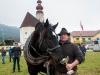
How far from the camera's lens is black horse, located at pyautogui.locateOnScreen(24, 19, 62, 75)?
4090 mm

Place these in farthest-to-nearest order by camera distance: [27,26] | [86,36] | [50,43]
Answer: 1. [86,36]
2. [27,26]
3. [50,43]

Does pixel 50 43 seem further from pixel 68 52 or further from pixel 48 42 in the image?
pixel 68 52

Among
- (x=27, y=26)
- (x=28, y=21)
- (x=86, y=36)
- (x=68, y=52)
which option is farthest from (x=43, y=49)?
(x=86, y=36)

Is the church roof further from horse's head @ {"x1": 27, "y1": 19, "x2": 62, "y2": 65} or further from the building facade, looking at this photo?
horse's head @ {"x1": 27, "y1": 19, "x2": 62, "y2": 65}

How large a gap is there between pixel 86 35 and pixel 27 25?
26259 mm

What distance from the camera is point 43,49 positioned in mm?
4449

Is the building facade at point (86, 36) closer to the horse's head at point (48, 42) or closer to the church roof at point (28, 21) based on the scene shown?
the church roof at point (28, 21)

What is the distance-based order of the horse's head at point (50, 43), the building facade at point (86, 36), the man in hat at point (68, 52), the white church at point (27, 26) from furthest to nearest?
the building facade at point (86, 36) → the white church at point (27, 26) → the man in hat at point (68, 52) → the horse's head at point (50, 43)

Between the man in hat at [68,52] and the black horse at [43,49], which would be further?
the man in hat at [68,52]

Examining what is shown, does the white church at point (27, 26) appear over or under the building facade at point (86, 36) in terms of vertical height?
over

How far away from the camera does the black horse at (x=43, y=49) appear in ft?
13.4

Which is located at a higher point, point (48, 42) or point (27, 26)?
point (27, 26)

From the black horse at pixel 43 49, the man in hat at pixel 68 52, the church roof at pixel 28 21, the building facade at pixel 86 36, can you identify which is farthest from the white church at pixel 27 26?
the man in hat at pixel 68 52

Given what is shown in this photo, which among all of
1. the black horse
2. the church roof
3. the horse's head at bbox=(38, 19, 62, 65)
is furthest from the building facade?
the horse's head at bbox=(38, 19, 62, 65)
